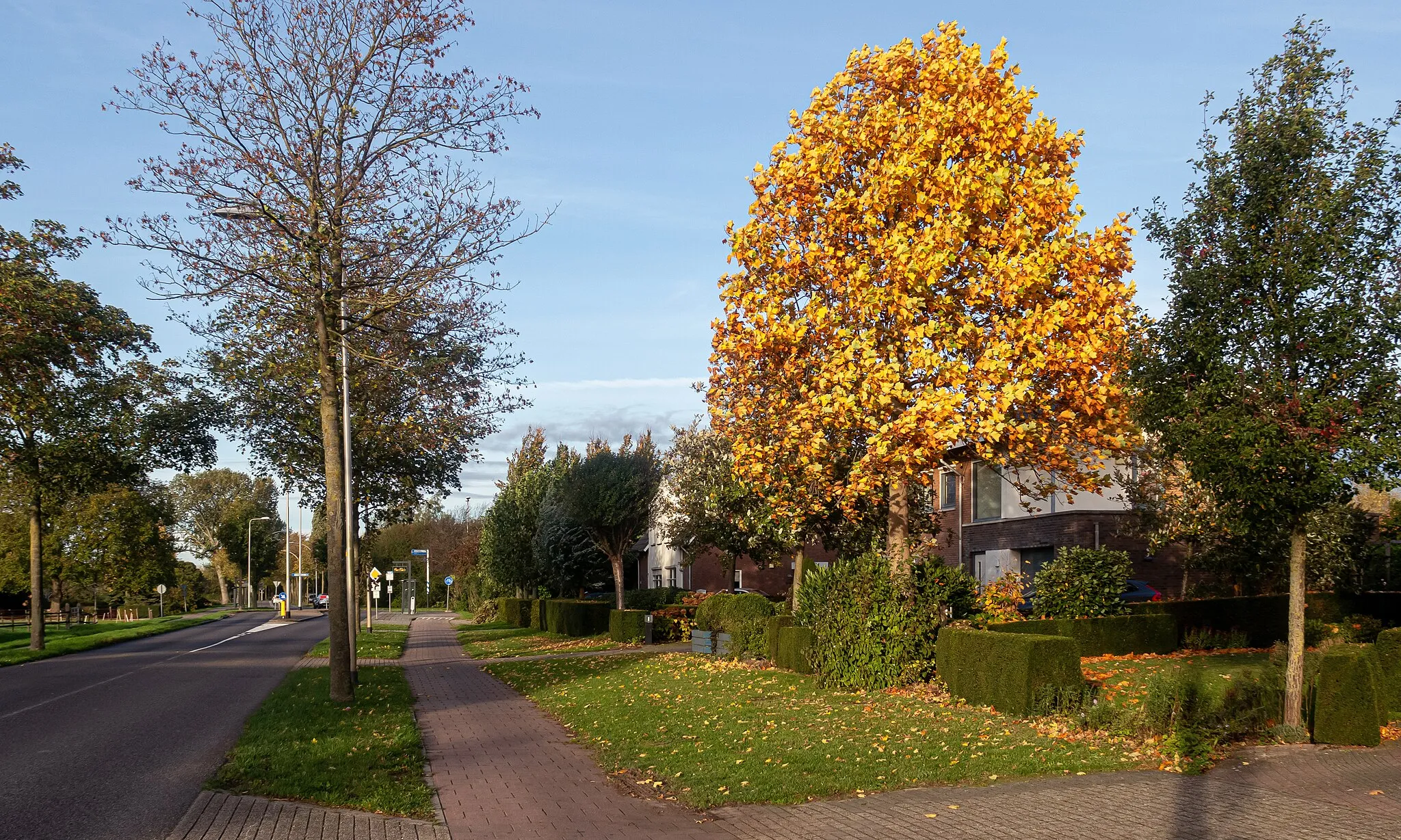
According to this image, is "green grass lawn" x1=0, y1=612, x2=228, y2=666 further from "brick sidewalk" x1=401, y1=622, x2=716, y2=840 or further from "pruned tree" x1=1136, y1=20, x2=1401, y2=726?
"pruned tree" x1=1136, y1=20, x2=1401, y2=726

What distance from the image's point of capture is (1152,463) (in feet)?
88.5

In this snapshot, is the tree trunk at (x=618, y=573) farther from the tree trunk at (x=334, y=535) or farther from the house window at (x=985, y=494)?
the tree trunk at (x=334, y=535)

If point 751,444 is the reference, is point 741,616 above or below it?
below

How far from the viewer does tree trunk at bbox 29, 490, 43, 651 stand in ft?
99.3

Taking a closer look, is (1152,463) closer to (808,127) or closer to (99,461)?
(808,127)

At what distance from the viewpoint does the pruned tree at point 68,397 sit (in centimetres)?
2238

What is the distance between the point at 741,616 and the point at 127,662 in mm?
16071

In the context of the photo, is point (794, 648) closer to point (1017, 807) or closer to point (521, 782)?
point (521, 782)

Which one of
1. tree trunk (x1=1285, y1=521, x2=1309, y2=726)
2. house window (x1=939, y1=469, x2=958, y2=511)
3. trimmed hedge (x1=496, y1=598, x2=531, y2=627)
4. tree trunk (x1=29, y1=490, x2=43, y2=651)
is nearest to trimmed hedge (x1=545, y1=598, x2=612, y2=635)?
trimmed hedge (x1=496, y1=598, x2=531, y2=627)

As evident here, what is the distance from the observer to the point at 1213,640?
21.9m

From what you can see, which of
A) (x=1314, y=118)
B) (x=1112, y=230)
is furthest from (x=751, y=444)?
(x=1314, y=118)

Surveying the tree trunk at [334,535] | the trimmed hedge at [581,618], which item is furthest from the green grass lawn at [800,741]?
the trimmed hedge at [581,618]

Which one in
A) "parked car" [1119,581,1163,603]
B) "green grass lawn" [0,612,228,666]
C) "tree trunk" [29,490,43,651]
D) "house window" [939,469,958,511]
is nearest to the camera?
"parked car" [1119,581,1163,603]

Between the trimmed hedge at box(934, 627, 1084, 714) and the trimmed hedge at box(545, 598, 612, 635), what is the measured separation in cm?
2108
